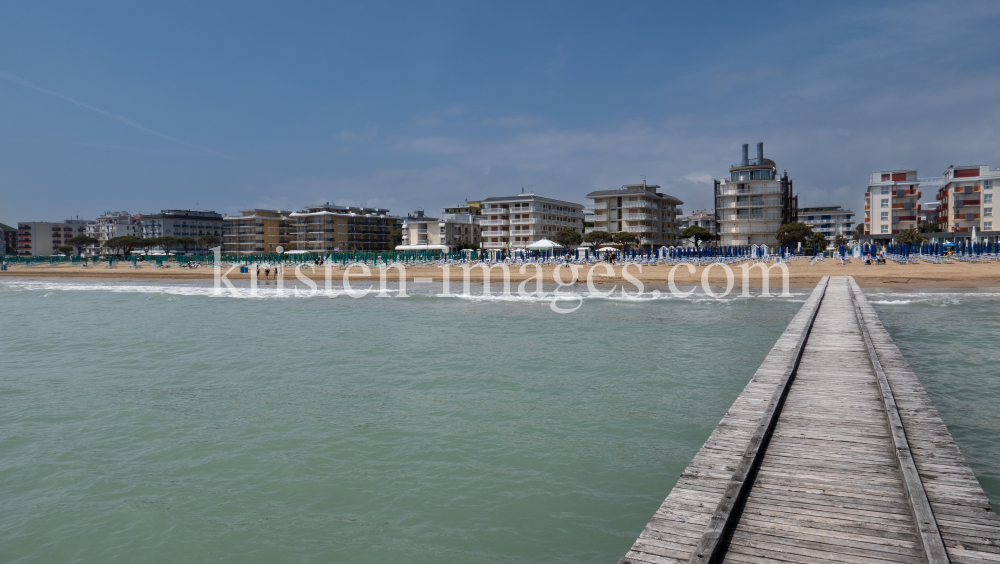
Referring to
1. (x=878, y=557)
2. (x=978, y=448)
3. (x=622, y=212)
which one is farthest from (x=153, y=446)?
(x=622, y=212)

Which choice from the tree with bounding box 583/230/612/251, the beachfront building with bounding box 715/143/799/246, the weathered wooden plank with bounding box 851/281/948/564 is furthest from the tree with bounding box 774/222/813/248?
the weathered wooden plank with bounding box 851/281/948/564

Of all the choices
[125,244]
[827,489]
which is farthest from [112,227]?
[827,489]

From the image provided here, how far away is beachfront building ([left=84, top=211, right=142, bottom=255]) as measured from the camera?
501 feet

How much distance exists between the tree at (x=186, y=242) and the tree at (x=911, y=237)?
12700cm

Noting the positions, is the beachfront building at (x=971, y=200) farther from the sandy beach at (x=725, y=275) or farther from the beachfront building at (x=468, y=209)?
the beachfront building at (x=468, y=209)

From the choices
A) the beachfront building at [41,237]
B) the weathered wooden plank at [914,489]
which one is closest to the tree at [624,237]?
the weathered wooden plank at [914,489]

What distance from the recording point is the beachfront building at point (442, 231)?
97.4m

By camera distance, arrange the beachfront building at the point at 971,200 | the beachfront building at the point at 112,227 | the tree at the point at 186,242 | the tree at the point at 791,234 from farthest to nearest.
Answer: the beachfront building at the point at 112,227 < the tree at the point at 186,242 < the beachfront building at the point at 971,200 < the tree at the point at 791,234

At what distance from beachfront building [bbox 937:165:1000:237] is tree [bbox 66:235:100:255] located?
160 meters

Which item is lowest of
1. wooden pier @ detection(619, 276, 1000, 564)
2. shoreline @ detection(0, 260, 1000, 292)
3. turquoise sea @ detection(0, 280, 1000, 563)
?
turquoise sea @ detection(0, 280, 1000, 563)

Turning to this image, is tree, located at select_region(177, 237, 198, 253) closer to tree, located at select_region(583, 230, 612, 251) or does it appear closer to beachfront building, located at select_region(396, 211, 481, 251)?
beachfront building, located at select_region(396, 211, 481, 251)

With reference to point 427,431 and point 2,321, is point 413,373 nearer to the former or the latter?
point 427,431

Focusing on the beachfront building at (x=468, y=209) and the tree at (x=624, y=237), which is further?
the beachfront building at (x=468, y=209)

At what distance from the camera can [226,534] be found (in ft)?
19.8
